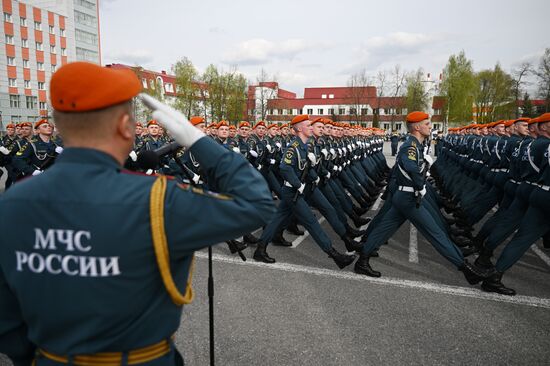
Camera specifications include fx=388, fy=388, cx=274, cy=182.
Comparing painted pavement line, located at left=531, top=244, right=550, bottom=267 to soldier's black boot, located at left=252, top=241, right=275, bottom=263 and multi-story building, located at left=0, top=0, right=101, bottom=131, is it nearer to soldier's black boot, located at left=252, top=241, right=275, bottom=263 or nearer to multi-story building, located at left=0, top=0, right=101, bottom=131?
soldier's black boot, located at left=252, top=241, right=275, bottom=263

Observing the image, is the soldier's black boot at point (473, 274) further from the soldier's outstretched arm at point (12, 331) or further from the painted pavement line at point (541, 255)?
the soldier's outstretched arm at point (12, 331)

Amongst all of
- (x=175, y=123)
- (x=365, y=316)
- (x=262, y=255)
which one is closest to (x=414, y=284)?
(x=365, y=316)

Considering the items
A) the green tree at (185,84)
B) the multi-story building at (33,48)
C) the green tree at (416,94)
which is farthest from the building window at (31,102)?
the green tree at (416,94)

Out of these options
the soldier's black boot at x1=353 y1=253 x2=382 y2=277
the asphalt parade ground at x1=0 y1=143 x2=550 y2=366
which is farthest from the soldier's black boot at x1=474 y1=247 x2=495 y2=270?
the soldier's black boot at x1=353 y1=253 x2=382 y2=277

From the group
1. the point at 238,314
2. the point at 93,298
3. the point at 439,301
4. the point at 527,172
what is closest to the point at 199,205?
the point at 93,298

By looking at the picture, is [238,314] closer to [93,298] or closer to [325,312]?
[325,312]

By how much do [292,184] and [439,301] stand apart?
2.28 metres

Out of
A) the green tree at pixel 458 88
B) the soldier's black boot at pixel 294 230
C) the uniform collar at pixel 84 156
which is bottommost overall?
the soldier's black boot at pixel 294 230

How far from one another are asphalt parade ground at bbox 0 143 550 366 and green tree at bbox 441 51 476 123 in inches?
2209

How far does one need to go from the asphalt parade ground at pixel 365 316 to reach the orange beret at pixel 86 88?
2.48 meters

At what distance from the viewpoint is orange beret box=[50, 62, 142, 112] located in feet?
3.68

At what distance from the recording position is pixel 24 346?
1354mm

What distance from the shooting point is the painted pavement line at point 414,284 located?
4.16 m

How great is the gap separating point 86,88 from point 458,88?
62.3 m
